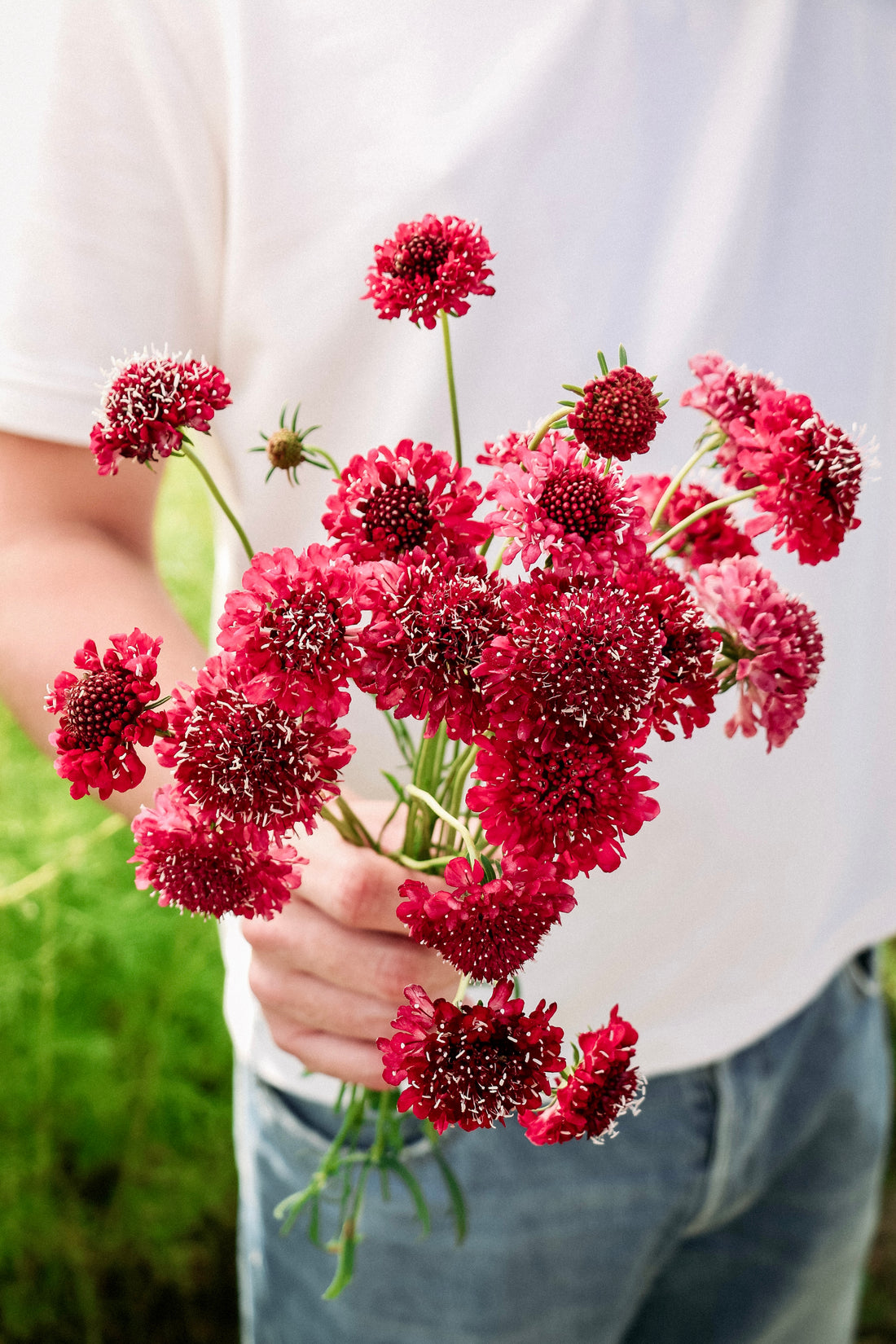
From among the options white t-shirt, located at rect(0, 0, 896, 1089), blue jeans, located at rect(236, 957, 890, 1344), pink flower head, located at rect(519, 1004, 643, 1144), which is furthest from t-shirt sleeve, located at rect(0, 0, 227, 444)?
blue jeans, located at rect(236, 957, 890, 1344)

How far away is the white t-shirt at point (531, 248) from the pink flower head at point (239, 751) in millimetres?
379

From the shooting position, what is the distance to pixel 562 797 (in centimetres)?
35

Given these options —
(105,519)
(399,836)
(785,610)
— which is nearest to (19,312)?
(105,519)

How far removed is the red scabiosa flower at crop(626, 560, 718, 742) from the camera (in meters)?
0.37

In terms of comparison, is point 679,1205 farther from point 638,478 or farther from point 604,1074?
point 638,478

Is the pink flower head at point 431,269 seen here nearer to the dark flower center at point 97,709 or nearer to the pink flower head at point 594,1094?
the dark flower center at point 97,709

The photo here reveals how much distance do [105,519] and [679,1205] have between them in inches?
29.3

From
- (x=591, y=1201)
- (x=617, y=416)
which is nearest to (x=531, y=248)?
(x=617, y=416)

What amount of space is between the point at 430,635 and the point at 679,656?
0.09 m

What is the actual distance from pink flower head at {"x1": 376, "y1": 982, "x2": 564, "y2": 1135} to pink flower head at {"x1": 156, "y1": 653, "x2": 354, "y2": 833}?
98 mm

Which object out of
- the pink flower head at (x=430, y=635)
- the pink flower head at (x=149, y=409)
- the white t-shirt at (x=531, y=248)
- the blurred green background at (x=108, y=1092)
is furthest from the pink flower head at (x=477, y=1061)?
the blurred green background at (x=108, y=1092)

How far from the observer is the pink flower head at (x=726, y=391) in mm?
438

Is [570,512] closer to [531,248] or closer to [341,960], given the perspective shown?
[341,960]

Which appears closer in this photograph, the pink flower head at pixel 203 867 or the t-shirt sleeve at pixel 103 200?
the pink flower head at pixel 203 867
